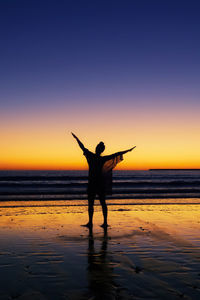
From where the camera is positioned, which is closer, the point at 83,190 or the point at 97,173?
the point at 97,173

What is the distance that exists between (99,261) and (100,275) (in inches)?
30.4

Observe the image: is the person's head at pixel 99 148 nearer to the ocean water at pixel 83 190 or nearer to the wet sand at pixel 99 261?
the wet sand at pixel 99 261

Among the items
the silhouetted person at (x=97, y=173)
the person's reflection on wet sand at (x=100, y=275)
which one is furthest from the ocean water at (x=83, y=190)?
the person's reflection on wet sand at (x=100, y=275)

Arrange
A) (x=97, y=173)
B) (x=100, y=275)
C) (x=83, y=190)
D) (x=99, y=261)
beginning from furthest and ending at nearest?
(x=83, y=190)
(x=97, y=173)
(x=99, y=261)
(x=100, y=275)

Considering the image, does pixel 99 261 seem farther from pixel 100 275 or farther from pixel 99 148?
pixel 99 148

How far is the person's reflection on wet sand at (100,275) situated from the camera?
3.46 metres

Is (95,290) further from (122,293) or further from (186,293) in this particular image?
(186,293)

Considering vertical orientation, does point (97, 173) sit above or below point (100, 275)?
above

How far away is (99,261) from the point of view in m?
4.89

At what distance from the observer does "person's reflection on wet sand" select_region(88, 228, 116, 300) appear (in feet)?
11.3

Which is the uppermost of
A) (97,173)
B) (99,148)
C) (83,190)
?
(99,148)

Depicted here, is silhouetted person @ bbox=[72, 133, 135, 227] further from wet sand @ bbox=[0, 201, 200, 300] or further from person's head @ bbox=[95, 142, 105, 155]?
wet sand @ bbox=[0, 201, 200, 300]

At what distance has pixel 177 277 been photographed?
Result: 13.2ft

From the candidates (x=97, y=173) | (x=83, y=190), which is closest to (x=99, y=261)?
(x=97, y=173)
